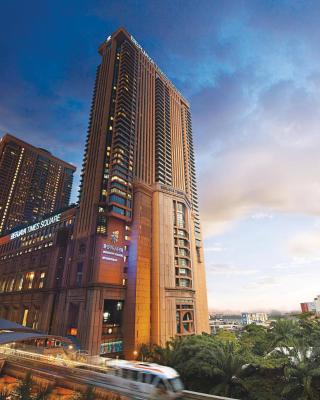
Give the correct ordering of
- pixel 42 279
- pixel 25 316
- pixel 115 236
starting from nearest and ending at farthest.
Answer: pixel 115 236
pixel 25 316
pixel 42 279

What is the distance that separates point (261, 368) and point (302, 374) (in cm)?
504

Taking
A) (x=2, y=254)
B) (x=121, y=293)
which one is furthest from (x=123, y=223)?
(x=2, y=254)

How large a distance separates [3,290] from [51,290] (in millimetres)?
43779

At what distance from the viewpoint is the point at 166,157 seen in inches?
4688

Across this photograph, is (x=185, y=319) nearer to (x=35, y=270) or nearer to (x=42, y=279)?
(x=42, y=279)

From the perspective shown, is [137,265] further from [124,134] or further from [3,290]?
[3,290]

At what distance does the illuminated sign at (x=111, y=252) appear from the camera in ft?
227

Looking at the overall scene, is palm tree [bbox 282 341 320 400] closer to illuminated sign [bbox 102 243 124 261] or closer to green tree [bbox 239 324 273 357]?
green tree [bbox 239 324 273 357]

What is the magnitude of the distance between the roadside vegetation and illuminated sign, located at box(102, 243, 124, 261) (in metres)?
40.4

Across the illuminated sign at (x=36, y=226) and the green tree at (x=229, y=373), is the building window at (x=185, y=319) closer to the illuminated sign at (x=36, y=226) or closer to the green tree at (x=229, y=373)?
the green tree at (x=229, y=373)

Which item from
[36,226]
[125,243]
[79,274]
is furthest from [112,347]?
[36,226]

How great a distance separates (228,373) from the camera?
82.2ft

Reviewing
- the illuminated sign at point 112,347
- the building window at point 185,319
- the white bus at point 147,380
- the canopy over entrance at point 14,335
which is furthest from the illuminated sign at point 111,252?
the white bus at point 147,380

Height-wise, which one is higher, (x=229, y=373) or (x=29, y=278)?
(x=29, y=278)
